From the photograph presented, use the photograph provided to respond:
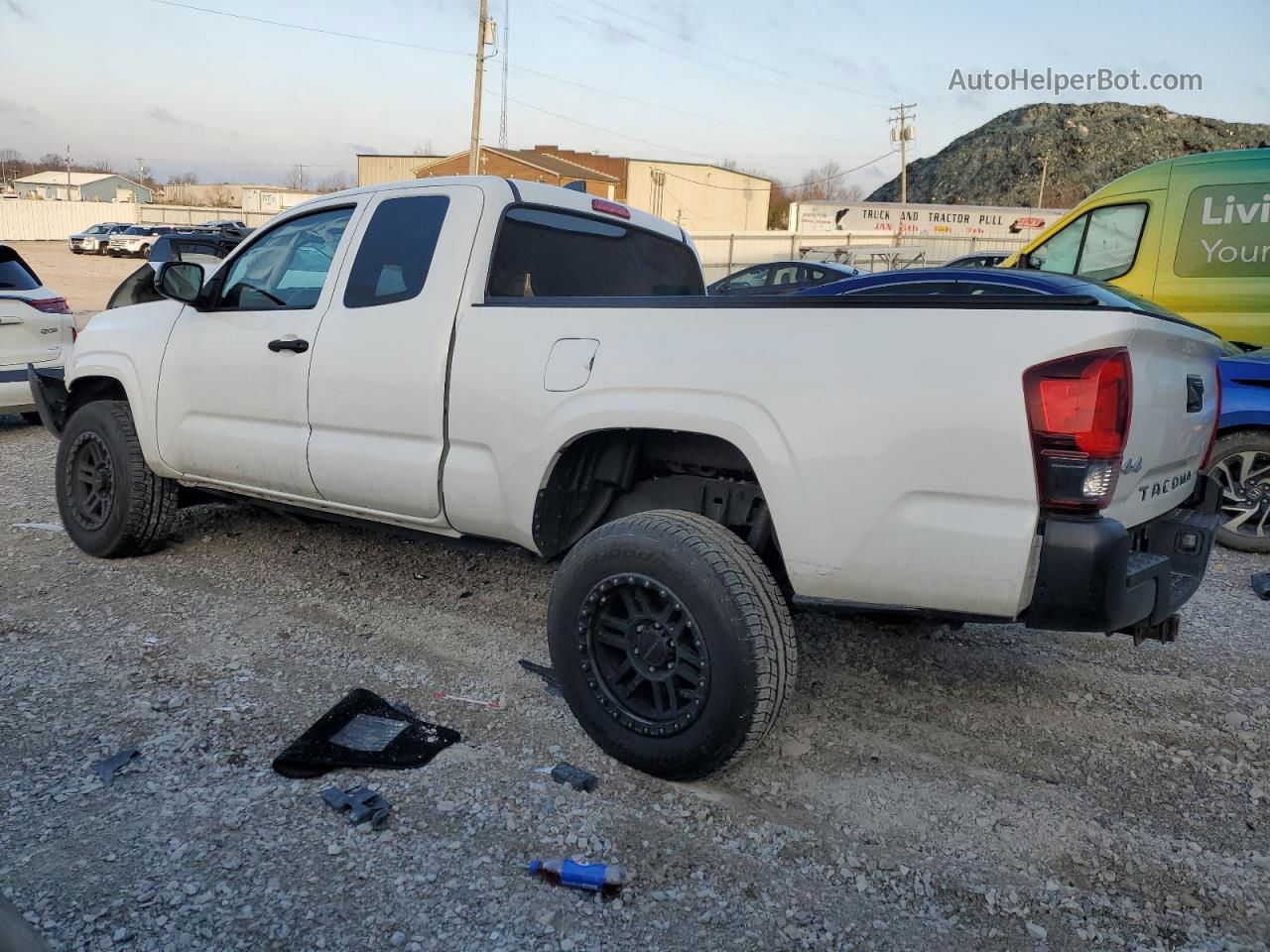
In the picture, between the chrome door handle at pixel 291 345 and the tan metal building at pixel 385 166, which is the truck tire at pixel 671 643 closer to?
the chrome door handle at pixel 291 345

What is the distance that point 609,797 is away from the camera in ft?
9.40

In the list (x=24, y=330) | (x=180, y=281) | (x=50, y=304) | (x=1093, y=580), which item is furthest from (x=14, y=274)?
(x=1093, y=580)

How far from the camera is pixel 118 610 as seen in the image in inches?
169

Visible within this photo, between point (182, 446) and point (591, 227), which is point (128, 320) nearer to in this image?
point (182, 446)

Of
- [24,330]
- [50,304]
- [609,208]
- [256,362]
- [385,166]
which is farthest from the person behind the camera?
[385,166]

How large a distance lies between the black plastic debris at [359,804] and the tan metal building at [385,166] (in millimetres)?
50970

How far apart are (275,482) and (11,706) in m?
1.34

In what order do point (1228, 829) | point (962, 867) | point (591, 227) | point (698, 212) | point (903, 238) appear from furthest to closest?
1. point (698, 212)
2. point (903, 238)
3. point (591, 227)
4. point (1228, 829)
5. point (962, 867)

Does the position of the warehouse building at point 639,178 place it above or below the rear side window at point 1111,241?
above

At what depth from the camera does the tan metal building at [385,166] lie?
5003 cm

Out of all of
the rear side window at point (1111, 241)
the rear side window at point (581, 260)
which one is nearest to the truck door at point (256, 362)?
the rear side window at point (581, 260)

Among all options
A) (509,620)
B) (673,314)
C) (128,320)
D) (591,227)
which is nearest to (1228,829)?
(673,314)

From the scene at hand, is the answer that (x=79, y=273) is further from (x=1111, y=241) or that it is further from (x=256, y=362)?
(x=1111, y=241)

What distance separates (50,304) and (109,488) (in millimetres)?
4159
